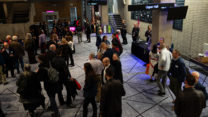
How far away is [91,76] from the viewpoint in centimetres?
395

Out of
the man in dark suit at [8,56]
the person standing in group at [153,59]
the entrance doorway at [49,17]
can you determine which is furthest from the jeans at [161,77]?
the entrance doorway at [49,17]

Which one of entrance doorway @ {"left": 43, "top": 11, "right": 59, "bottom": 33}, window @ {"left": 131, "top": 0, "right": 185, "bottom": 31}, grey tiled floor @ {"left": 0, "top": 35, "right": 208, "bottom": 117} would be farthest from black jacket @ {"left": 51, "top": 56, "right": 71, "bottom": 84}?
entrance doorway @ {"left": 43, "top": 11, "right": 59, "bottom": 33}

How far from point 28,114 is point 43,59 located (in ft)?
5.51

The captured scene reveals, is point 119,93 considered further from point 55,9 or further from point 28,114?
point 55,9

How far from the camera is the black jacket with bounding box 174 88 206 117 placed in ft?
9.80

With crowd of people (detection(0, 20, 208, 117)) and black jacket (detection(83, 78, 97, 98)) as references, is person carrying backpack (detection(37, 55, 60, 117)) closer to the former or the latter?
crowd of people (detection(0, 20, 208, 117))

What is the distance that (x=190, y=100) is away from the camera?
9.81 feet

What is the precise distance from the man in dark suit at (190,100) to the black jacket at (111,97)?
3.39 feet

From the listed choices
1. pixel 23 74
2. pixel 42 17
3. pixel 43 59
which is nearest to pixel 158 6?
pixel 43 59

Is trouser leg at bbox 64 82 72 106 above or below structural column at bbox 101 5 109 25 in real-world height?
below

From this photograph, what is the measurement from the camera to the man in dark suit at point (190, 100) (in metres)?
→ 2.99

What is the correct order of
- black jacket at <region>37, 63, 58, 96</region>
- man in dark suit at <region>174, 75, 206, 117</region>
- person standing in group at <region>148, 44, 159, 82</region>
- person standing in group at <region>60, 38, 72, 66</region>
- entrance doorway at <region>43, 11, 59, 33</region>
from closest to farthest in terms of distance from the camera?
man in dark suit at <region>174, 75, 206, 117</region>
black jacket at <region>37, 63, 58, 96</region>
person standing in group at <region>148, 44, 159, 82</region>
person standing in group at <region>60, 38, 72, 66</region>
entrance doorway at <region>43, 11, 59, 33</region>

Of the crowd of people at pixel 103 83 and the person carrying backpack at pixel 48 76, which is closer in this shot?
the crowd of people at pixel 103 83

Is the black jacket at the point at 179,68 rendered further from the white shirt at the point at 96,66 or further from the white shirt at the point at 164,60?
the white shirt at the point at 96,66
